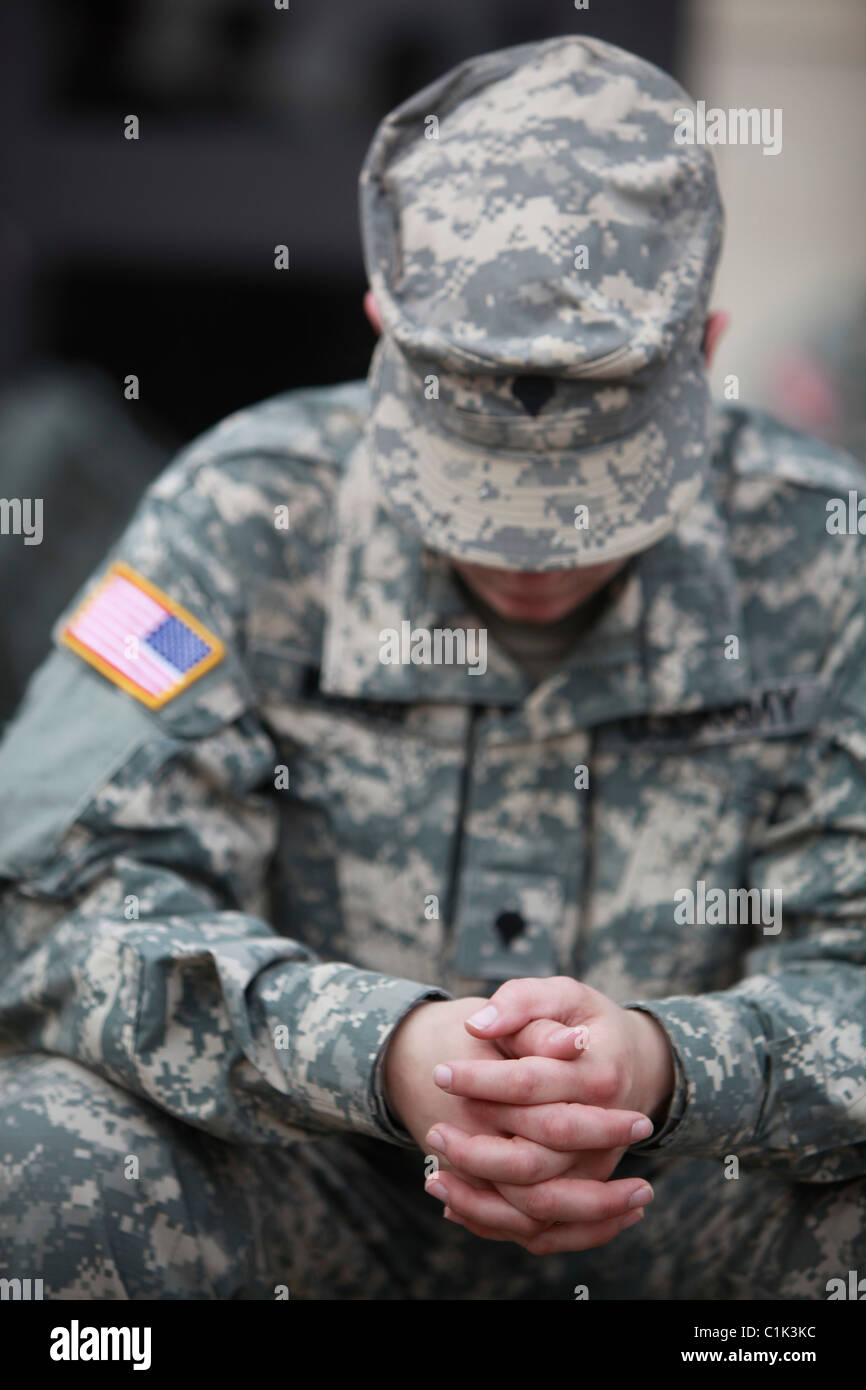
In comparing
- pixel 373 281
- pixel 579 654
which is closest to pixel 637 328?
pixel 373 281

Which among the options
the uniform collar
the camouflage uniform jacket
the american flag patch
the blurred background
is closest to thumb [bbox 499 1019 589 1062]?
the camouflage uniform jacket

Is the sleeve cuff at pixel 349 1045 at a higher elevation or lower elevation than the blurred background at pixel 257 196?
lower

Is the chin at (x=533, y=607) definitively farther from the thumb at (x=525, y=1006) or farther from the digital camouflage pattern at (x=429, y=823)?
the thumb at (x=525, y=1006)

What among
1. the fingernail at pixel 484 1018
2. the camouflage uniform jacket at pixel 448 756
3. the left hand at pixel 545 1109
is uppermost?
the camouflage uniform jacket at pixel 448 756

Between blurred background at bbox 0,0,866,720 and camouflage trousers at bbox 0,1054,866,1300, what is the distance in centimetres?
213

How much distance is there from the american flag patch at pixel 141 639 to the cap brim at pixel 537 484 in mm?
290

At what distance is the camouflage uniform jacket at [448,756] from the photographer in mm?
1690

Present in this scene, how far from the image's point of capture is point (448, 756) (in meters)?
1.82

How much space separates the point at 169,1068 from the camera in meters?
1.53

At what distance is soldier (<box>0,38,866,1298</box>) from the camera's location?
1481mm

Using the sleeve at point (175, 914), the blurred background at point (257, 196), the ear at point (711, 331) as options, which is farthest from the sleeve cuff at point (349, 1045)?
the blurred background at point (257, 196)

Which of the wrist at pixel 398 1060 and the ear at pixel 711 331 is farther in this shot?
the ear at pixel 711 331

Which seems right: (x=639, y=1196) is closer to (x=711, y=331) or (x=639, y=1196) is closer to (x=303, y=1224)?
(x=303, y=1224)

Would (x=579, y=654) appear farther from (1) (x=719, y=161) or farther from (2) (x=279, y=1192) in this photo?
(1) (x=719, y=161)
